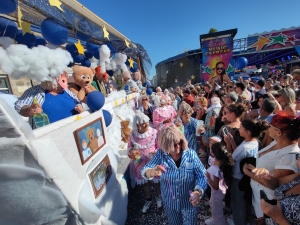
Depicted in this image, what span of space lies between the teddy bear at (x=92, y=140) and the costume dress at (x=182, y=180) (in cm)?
51

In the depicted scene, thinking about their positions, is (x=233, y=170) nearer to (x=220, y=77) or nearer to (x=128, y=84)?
(x=128, y=84)

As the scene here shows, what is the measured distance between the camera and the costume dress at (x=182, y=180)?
149cm

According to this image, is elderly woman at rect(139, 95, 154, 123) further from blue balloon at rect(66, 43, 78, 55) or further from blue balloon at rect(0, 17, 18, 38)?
blue balloon at rect(0, 17, 18, 38)

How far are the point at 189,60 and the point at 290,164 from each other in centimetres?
1629

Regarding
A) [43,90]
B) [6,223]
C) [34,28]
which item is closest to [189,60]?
[34,28]

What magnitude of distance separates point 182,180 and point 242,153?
75cm

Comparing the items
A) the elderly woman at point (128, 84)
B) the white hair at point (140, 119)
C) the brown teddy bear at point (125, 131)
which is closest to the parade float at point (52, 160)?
the white hair at point (140, 119)

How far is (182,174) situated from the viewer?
1491 millimetres

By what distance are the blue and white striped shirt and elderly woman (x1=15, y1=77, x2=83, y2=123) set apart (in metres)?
1.13

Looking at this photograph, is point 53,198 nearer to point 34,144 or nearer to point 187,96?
point 34,144

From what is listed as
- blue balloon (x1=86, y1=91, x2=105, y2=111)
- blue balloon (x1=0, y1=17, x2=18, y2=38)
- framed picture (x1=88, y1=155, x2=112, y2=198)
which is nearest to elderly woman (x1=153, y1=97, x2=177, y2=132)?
blue balloon (x1=86, y1=91, x2=105, y2=111)

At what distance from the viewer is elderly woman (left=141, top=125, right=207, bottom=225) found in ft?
4.73

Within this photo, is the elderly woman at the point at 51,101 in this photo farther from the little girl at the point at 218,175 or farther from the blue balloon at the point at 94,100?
the little girl at the point at 218,175

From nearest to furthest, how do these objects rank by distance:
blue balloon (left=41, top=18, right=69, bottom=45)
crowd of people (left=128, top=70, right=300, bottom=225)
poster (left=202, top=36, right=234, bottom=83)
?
crowd of people (left=128, top=70, right=300, bottom=225), blue balloon (left=41, top=18, right=69, bottom=45), poster (left=202, top=36, right=234, bottom=83)
